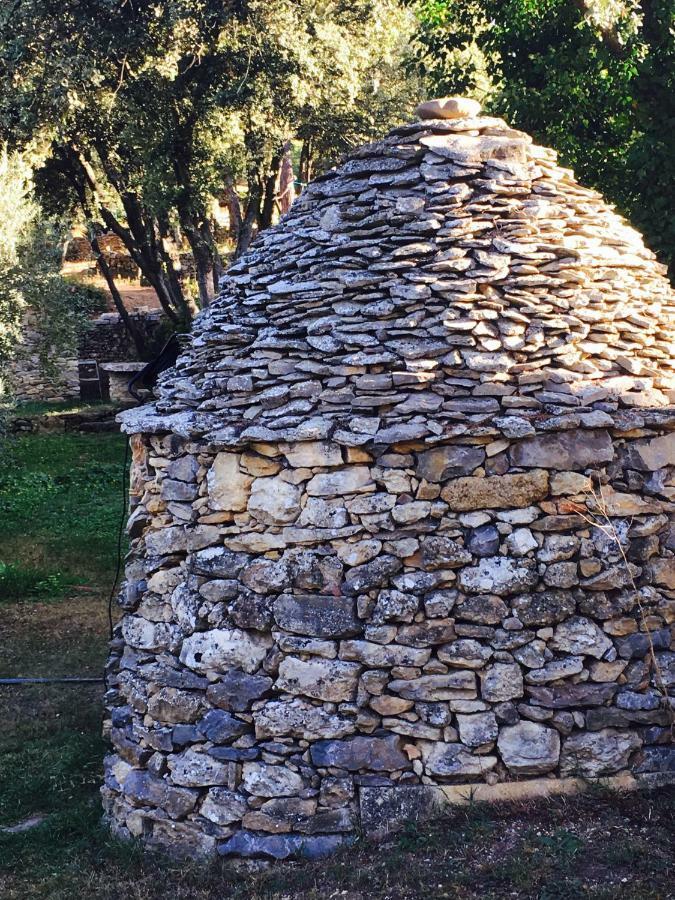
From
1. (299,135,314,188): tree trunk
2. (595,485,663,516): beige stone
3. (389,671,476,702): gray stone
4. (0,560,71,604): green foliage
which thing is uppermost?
(299,135,314,188): tree trunk

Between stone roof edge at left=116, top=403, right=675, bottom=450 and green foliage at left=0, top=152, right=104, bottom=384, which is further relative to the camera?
green foliage at left=0, top=152, right=104, bottom=384

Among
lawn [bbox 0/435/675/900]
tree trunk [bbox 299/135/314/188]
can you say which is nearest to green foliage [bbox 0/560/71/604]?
lawn [bbox 0/435/675/900]

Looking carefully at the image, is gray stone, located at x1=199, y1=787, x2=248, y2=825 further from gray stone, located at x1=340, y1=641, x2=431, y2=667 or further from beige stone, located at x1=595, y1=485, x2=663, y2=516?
beige stone, located at x1=595, y1=485, x2=663, y2=516

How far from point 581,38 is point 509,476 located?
24.6 ft

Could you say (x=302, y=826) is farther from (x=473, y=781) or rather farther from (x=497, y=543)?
(x=497, y=543)

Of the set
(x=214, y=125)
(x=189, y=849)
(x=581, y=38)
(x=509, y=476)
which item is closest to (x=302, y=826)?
(x=189, y=849)

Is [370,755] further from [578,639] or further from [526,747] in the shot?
[578,639]

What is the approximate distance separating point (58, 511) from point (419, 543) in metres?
9.88

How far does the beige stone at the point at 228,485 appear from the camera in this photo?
17.0ft

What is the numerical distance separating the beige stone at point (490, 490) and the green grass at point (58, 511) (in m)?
7.43

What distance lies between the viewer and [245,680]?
16.5 feet

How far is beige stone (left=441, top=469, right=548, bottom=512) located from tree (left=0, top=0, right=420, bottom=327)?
389 inches

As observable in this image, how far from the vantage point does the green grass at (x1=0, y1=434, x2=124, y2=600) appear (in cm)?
1163

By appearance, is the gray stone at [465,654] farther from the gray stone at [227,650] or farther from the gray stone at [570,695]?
the gray stone at [227,650]
